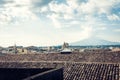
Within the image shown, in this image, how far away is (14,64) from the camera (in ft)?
99.3

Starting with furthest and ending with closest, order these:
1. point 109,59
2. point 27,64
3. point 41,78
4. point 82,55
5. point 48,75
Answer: point 82,55, point 109,59, point 27,64, point 48,75, point 41,78

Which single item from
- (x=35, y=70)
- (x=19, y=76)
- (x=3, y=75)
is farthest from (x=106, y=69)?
(x=3, y=75)

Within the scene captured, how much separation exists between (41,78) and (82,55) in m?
21.1

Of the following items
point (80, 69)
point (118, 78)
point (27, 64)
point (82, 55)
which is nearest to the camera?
point (118, 78)

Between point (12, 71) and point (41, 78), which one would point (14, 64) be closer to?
point (12, 71)

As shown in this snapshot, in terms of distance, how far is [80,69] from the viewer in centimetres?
2269

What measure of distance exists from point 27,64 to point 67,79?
29.5 feet

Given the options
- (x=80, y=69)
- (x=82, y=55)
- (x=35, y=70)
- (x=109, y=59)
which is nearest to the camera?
(x=35, y=70)

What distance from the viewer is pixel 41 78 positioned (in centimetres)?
1342

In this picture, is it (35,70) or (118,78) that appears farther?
(35,70)

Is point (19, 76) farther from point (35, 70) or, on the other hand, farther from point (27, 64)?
point (27, 64)

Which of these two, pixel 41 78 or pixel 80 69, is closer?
pixel 41 78

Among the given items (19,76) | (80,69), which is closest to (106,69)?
(80,69)

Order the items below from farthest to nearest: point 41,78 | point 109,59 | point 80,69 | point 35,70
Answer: point 109,59
point 80,69
point 35,70
point 41,78
